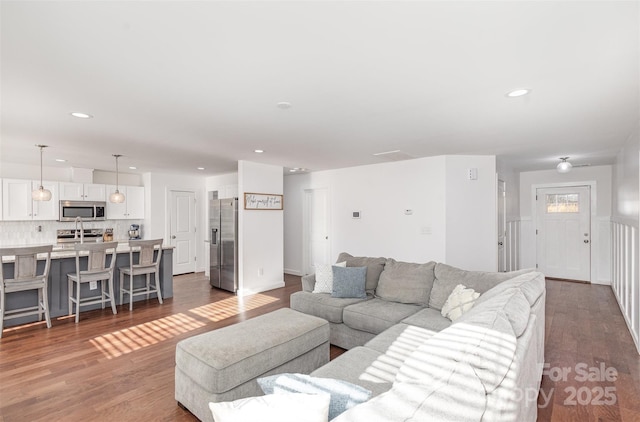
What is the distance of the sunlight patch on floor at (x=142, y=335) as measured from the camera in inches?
130

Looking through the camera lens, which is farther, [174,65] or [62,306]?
→ [62,306]

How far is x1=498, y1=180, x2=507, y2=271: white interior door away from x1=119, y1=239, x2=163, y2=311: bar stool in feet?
18.4

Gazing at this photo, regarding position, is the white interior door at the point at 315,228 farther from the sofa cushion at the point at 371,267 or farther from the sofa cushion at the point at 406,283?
the sofa cushion at the point at 406,283

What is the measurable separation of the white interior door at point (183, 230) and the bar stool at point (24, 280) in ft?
10.5

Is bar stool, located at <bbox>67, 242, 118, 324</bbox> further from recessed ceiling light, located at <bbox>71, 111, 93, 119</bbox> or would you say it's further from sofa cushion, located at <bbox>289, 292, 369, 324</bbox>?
sofa cushion, located at <bbox>289, 292, 369, 324</bbox>

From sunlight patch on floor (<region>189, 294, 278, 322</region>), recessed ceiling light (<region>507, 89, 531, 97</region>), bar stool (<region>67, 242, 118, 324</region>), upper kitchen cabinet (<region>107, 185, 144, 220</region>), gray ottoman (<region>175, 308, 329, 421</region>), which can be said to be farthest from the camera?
upper kitchen cabinet (<region>107, 185, 144, 220</region>)

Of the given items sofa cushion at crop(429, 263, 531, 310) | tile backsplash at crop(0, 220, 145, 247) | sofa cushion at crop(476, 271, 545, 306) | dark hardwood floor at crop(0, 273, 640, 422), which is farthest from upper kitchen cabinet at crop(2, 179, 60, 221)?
sofa cushion at crop(476, 271, 545, 306)

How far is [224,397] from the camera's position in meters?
2.01

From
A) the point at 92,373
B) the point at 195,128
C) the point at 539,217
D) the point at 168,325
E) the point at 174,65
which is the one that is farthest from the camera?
the point at 539,217

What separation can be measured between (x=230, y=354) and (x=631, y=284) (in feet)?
14.5

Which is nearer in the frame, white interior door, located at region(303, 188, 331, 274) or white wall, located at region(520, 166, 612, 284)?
white wall, located at region(520, 166, 612, 284)

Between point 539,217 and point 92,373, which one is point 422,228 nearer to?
point 539,217

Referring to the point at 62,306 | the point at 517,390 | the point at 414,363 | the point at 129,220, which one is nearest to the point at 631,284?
the point at 517,390

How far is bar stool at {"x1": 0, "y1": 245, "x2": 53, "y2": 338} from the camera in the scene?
12.0 ft
